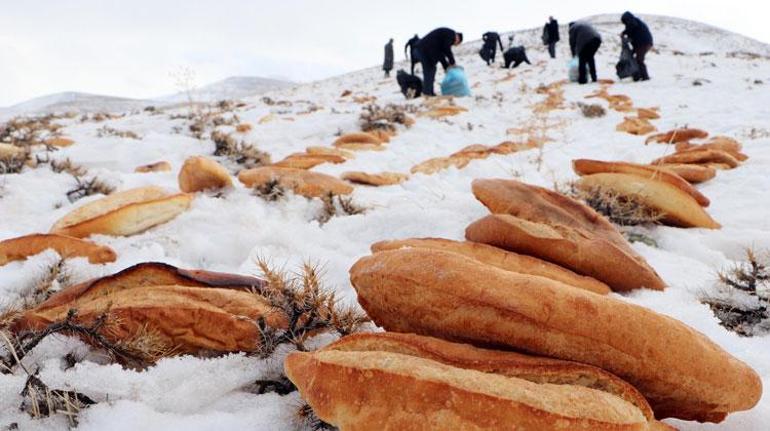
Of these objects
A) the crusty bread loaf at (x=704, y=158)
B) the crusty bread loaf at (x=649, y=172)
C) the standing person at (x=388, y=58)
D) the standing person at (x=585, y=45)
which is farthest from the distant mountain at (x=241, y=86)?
the crusty bread loaf at (x=649, y=172)

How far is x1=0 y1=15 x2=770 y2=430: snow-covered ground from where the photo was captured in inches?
43.5

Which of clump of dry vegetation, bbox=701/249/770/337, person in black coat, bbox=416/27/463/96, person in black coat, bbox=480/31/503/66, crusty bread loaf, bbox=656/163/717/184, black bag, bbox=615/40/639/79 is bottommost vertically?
clump of dry vegetation, bbox=701/249/770/337

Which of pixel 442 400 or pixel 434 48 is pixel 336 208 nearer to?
pixel 442 400

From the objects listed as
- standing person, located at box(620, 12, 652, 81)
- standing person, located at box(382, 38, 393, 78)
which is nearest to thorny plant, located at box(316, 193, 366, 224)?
standing person, located at box(620, 12, 652, 81)

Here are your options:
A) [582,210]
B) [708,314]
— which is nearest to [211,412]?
[708,314]

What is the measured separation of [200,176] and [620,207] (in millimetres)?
2213

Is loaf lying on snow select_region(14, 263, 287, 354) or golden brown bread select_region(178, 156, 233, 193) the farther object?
golden brown bread select_region(178, 156, 233, 193)

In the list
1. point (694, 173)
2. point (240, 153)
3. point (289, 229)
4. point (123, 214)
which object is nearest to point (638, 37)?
point (694, 173)

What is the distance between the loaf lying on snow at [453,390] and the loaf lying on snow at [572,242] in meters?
0.80

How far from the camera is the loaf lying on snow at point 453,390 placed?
0.78 meters

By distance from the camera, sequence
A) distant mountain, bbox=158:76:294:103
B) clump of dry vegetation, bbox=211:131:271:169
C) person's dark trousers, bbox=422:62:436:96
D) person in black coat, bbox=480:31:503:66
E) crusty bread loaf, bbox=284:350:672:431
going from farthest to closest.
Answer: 1. distant mountain, bbox=158:76:294:103
2. person in black coat, bbox=480:31:503:66
3. person's dark trousers, bbox=422:62:436:96
4. clump of dry vegetation, bbox=211:131:271:169
5. crusty bread loaf, bbox=284:350:672:431

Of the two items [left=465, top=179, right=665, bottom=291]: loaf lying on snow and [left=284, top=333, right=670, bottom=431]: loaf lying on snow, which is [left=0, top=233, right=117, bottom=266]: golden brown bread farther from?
[left=465, top=179, right=665, bottom=291]: loaf lying on snow

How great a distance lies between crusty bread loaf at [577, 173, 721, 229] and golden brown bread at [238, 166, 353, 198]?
1.49m

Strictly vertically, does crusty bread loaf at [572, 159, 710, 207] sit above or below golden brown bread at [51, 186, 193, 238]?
below
